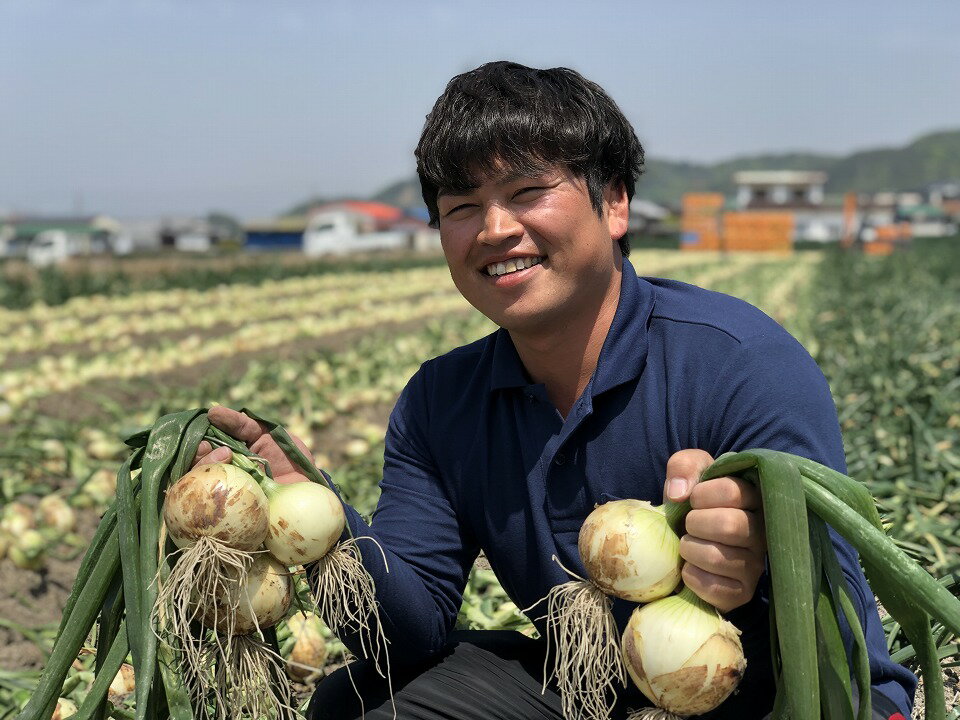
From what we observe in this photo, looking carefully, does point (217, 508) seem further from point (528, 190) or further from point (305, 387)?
point (305, 387)

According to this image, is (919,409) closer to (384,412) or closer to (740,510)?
(384,412)

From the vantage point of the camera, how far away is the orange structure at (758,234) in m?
34.7

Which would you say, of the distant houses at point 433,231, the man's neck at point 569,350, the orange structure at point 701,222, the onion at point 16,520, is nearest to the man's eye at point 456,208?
the man's neck at point 569,350

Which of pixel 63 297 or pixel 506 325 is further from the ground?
pixel 506 325

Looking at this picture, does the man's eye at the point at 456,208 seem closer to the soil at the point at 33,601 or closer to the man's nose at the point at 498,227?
the man's nose at the point at 498,227

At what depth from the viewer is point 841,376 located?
17.1 feet

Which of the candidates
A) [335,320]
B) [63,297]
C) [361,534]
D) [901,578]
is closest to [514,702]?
[361,534]

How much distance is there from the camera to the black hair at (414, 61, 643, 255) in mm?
1829

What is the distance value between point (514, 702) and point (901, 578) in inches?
36.1

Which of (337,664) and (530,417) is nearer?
(530,417)

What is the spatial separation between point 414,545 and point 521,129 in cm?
87

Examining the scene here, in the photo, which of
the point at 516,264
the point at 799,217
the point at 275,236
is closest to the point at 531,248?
the point at 516,264

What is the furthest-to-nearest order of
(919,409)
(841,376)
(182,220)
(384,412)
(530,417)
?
1. (182,220)
2. (384,412)
3. (841,376)
4. (919,409)
5. (530,417)

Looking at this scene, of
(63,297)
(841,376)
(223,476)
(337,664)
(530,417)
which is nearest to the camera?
(223,476)
